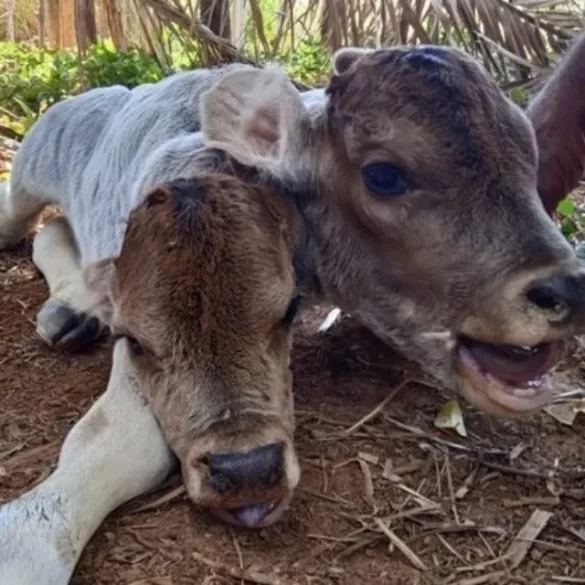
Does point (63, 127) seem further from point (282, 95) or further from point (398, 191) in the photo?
point (398, 191)

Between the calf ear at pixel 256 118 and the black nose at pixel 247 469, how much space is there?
1142 mm

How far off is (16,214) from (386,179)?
2.77 meters

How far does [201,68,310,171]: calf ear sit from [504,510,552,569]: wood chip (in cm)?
143

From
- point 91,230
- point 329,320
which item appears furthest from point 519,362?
point 91,230

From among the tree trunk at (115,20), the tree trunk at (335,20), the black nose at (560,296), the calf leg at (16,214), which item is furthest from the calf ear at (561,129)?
the tree trunk at (115,20)

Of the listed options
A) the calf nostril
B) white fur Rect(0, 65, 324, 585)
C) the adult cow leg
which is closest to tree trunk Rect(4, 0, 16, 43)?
white fur Rect(0, 65, 324, 585)

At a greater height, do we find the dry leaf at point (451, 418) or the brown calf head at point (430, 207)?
the brown calf head at point (430, 207)

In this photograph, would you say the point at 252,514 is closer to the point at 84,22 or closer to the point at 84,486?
the point at 84,486

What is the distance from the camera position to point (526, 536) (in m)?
3.06

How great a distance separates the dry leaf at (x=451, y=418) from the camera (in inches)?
144

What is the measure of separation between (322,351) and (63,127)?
2.02m

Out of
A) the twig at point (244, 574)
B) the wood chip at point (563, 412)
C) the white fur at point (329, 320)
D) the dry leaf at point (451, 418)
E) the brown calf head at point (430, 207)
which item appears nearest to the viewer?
the twig at point (244, 574)

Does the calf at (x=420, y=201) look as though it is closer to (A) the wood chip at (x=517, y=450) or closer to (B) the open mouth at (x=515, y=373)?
(B) the open mouth at (x=515, y=373)

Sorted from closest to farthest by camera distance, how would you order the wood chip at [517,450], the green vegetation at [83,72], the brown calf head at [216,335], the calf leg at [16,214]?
the brown calf head at [216,335] → the wood chip at [517,450] → the calf leg at [16,214] → the green vegetation at [83,72]
